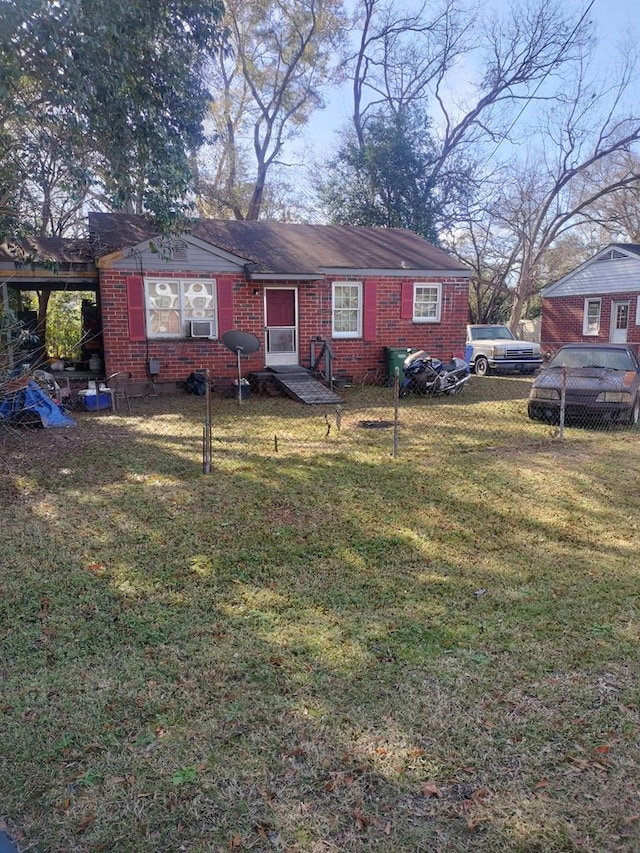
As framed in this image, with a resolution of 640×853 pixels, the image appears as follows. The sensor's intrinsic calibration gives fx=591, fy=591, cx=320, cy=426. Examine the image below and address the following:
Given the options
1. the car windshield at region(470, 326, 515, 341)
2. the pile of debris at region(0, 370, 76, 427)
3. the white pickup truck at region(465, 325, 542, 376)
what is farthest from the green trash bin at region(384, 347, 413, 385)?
the pile of debris at region(0, 370, 76, 427)

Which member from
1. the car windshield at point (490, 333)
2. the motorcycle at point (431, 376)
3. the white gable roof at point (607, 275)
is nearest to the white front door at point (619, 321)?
the white gable roof at point (607, 275)

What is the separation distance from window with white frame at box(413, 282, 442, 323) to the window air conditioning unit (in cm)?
575

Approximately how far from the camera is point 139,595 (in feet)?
14.0

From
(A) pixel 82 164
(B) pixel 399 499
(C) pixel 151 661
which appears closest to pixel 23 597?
(C) pixel 151 661

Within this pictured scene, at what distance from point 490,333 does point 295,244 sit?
813 centimetres

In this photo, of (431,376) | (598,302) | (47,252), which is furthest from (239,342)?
(598,302)

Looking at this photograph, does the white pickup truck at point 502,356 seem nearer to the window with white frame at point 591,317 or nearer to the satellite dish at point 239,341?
the window with white frame at point 591,317

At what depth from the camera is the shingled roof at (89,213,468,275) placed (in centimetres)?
1467

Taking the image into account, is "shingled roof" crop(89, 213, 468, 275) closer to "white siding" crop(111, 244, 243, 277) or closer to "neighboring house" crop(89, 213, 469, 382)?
"neighboring house" crop(89, 213, 469, 382)

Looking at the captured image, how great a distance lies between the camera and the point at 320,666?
3402 mm

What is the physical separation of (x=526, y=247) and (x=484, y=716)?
3271cm

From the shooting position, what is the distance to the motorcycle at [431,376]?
14.1 metres

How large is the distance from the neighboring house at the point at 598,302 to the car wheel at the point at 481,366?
259 inches

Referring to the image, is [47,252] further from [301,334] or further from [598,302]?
[598,302]
